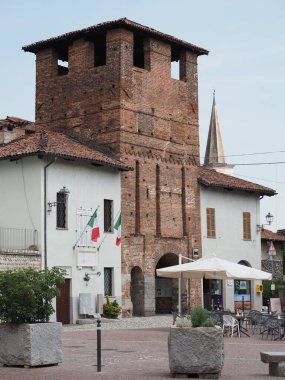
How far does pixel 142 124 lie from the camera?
119 feet

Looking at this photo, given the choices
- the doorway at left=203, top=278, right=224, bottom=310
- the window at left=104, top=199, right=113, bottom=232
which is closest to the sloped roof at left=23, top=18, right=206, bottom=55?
the window at left=104, top=199, right=113, bottom=232

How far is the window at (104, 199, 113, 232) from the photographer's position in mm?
34250

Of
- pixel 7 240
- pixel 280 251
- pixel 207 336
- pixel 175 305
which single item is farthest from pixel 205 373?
pixel 280 251

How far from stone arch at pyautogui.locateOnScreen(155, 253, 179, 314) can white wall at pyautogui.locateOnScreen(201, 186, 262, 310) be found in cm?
193

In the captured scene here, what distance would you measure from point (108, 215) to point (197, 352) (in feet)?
70.4

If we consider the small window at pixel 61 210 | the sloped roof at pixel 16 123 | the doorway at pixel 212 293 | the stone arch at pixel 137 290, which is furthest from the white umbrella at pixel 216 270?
the sloped roof at pixel 16 123

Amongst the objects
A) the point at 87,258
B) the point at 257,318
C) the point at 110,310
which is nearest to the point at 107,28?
the point at 87,258

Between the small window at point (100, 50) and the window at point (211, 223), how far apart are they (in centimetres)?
888

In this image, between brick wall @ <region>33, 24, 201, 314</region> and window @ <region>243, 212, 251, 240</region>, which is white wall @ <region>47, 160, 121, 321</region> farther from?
window @ <region>243, 212, 251, 240</region>

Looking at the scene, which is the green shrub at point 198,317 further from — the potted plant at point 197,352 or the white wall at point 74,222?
the white wall at point 74,222

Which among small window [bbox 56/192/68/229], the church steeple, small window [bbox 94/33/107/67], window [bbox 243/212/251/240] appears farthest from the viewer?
the church steeple

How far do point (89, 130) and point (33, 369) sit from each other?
2282 cm

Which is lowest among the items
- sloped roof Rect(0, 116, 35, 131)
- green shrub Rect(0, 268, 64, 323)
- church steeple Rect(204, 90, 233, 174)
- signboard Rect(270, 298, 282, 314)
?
signboard Rect(270, 298, 282, 314)

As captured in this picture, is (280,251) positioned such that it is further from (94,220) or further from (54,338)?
(54,338)
